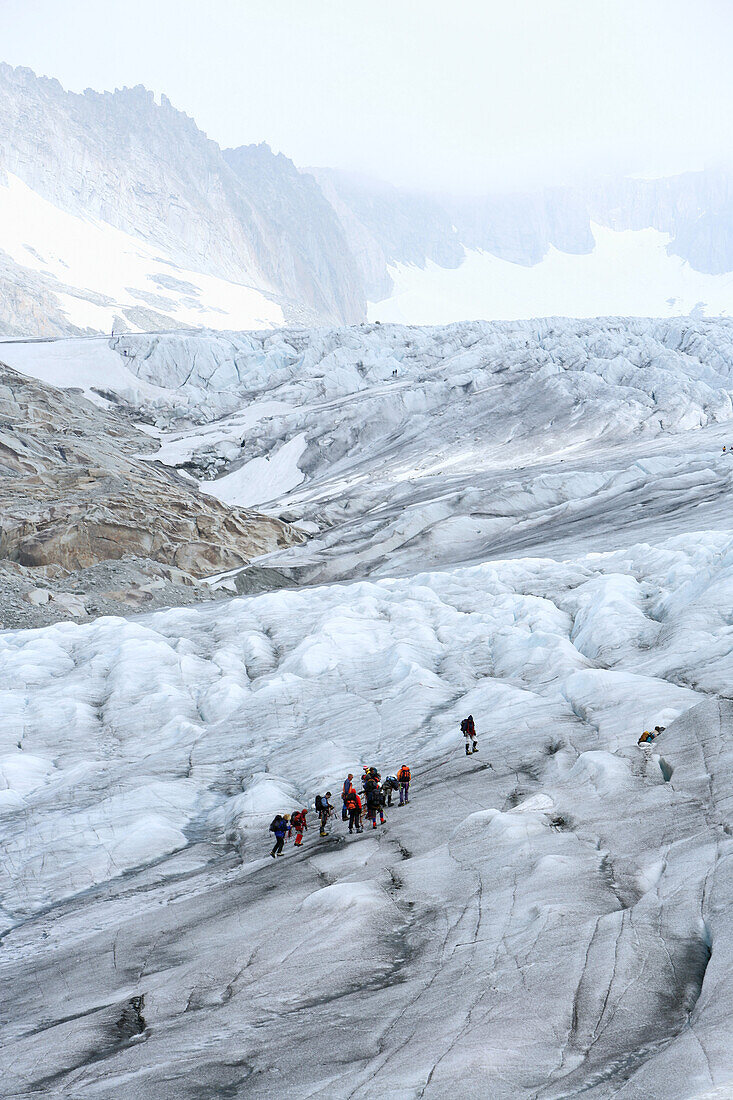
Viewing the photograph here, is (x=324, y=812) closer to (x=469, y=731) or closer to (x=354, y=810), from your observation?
(x=354, y=810)

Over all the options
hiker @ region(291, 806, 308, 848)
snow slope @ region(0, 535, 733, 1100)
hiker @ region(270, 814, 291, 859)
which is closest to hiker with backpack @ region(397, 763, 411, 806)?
snow slope @ region(0, 535, 733, 1100)

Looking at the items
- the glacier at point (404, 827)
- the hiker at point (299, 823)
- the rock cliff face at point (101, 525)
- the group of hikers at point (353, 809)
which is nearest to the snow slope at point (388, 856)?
the glacier at point (404, 827)

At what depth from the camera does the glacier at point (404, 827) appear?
28.9 ft

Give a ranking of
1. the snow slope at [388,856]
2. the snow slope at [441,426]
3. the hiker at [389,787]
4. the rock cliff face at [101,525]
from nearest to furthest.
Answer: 1. the snow slope at [388,856]
2. the hiker at [389,787]
3. the rock cliff face at [101,525]
4. the snow slope at [441,426]

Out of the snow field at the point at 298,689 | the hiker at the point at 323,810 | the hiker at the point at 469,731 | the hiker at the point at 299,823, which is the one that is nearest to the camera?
the hiker at the point at 323,810

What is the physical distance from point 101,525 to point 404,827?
1496 inches

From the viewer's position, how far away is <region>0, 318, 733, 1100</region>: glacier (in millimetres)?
8812

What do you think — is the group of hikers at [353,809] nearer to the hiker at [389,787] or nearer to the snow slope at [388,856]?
the hiker at [389,787]

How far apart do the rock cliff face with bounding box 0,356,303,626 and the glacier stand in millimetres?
4973

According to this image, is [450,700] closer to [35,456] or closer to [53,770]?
[53,770]

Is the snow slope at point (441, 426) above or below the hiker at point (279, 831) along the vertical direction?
above

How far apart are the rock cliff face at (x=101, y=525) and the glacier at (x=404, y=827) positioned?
4973 mm

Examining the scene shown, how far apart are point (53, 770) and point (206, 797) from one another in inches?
188

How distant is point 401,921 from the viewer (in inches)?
473
